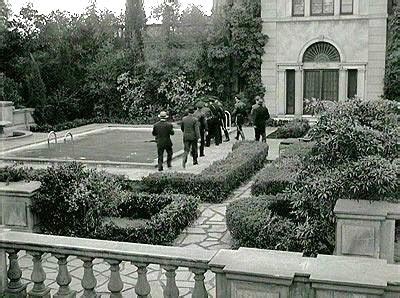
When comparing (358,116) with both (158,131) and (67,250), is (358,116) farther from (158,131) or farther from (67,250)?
(158,131)

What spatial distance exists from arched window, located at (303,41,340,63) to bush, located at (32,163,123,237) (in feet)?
70.0

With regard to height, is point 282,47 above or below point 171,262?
above

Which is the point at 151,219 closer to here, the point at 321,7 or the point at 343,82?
the point at 343,82

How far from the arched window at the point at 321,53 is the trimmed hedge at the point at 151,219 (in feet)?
64.3

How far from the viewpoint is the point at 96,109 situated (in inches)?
1252

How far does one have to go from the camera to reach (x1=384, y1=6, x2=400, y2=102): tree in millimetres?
27422

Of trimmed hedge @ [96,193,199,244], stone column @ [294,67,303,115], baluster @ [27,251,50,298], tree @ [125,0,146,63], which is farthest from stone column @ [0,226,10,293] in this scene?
Answer: tree @ [125,0,146,63]

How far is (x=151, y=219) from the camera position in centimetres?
960

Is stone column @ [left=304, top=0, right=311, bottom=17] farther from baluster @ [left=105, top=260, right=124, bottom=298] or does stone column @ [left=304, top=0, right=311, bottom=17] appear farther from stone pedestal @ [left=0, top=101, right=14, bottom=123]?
baluster @ [left=105, top=260, right=124, bottom=298]

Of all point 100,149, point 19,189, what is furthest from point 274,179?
point 100,149

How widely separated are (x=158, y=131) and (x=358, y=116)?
298 inches

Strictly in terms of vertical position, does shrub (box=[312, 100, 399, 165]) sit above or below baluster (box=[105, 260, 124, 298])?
above

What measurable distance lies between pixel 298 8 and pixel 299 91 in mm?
4179

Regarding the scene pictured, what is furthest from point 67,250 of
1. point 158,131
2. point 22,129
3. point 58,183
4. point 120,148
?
point 22,129
